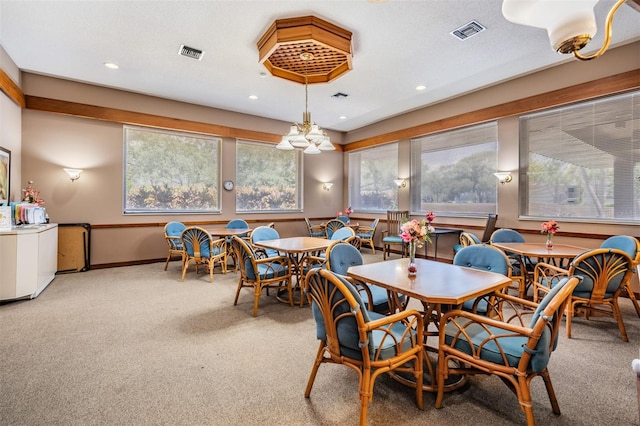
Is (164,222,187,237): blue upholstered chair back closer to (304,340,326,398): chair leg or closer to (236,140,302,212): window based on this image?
(236,140,302,212): window

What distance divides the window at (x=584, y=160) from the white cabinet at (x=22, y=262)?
7.45 meters

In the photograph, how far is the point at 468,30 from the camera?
11.9 feet

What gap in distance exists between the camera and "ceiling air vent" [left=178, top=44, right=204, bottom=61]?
160 inches

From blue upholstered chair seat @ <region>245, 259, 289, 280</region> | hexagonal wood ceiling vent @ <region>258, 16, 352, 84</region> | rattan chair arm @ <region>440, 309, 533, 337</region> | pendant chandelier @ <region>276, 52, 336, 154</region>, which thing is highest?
hexagonal wood ceiling vent @ <region>258, 16, 352, 84</region>

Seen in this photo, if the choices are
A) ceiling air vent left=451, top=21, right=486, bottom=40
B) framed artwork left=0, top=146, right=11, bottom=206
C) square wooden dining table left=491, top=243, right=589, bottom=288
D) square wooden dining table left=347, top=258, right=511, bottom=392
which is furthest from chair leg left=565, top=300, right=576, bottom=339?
framed artwork left=0, top=146, right=11, bottom=206

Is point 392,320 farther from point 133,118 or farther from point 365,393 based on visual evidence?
point 133,118

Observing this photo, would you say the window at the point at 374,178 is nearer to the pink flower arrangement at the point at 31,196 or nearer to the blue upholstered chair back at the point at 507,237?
the blue upholstered chair back at the point at 507,237

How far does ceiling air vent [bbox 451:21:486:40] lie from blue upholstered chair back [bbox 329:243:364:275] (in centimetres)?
299

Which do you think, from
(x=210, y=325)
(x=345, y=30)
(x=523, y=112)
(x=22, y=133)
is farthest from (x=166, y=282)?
(x=523, y=112)

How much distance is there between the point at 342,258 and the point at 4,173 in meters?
5.08

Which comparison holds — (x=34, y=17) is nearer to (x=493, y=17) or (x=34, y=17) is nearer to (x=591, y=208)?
(x=493, y=17)

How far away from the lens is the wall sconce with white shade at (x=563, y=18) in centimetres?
118

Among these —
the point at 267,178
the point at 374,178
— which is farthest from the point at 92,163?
the point at 374,178

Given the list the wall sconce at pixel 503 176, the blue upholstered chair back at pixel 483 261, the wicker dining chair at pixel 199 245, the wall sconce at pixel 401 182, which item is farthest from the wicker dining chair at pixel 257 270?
the wall sconce at pixel 401 182
